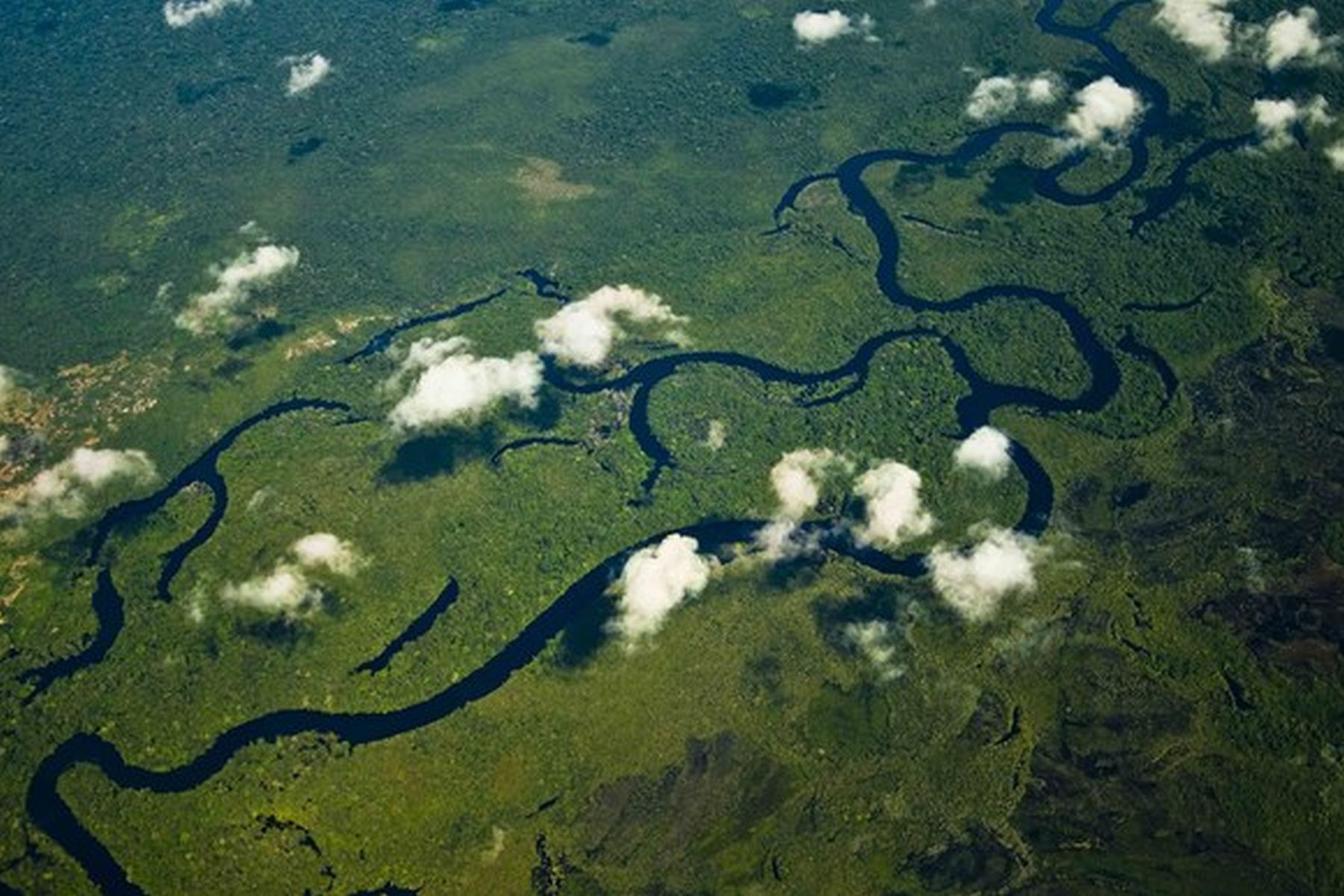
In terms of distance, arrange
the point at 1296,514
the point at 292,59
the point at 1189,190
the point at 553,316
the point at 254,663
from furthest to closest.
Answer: the point at 292,59 → the point at 1189,190 → the point at 553,316 → the point at 1296,514 → the point at 254,663

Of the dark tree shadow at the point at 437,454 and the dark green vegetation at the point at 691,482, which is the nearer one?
the dark green vegetation at the point at 691,482

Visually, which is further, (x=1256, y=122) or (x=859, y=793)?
(x=1256, y=122)

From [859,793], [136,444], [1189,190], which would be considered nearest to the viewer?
[859,793]

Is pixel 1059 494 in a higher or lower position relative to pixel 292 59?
lower

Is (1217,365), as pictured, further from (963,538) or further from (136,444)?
(136,444)

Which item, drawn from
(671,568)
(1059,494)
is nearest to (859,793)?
(671,568)

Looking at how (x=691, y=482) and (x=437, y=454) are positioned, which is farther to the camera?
(x=437, y=454)

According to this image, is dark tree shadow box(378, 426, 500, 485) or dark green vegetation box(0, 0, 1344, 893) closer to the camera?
dark green vegetation box(0, 0, 1344, 893)

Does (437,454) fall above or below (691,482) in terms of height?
above
